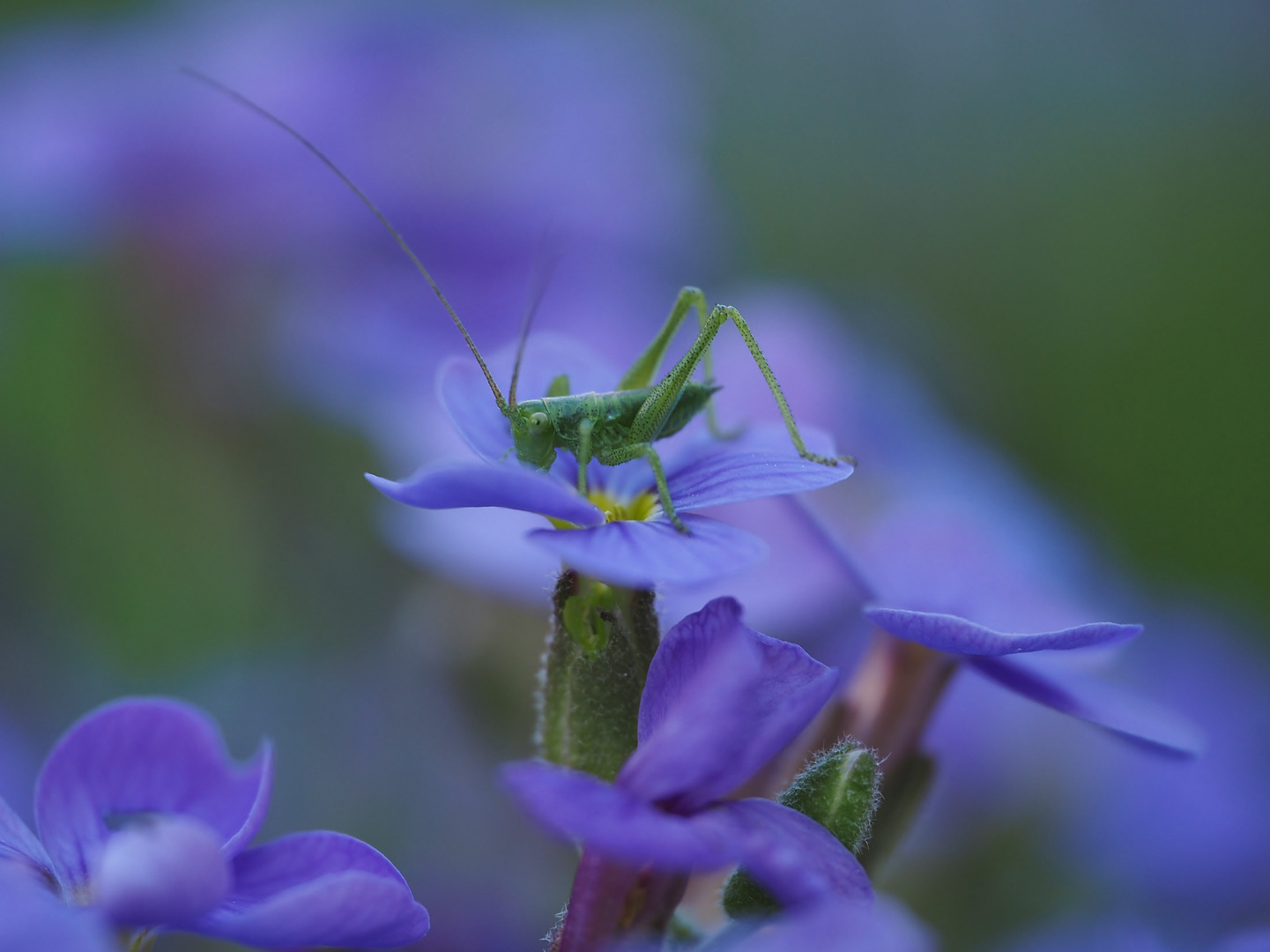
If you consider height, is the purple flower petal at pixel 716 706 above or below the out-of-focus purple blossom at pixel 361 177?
below

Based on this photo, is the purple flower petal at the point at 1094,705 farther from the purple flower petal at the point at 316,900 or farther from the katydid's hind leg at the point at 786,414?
the purple flower petal at the point at 316,900

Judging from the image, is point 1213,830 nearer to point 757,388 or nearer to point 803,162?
point 757,388

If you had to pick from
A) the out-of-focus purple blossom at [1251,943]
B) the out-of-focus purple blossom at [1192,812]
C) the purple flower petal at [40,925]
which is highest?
the purple flower petal at [40,925]

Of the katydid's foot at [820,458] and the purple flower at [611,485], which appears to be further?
the katydid's foot at [820,458]

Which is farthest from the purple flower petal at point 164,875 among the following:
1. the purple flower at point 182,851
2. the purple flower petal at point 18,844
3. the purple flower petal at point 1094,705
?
the purple flower petal at point 1094,705

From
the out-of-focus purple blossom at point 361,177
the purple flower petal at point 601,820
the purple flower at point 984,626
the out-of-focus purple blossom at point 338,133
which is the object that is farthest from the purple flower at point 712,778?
the out-of-focus purple blossom at point 338,133

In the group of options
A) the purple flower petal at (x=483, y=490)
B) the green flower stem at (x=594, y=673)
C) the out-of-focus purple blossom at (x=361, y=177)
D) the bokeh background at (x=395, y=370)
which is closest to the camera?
the purple flower petal at (x=483, y=490)

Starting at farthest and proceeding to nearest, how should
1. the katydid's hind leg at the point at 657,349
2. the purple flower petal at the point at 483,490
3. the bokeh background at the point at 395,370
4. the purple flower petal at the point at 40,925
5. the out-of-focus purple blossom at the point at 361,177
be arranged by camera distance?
the out-of-focus purple blossom at the point at 361,177, the bokeh background at the point at 395,370, the katydid's hind leg at the point at 657,349, the purple flower petal at the point at 483,490, the purple flower petal at the point at 40,925

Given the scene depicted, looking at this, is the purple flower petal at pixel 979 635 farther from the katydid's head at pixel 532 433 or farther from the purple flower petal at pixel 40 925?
the purple flower petal at pixel 40 925

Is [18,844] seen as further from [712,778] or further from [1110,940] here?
[1110,940]
